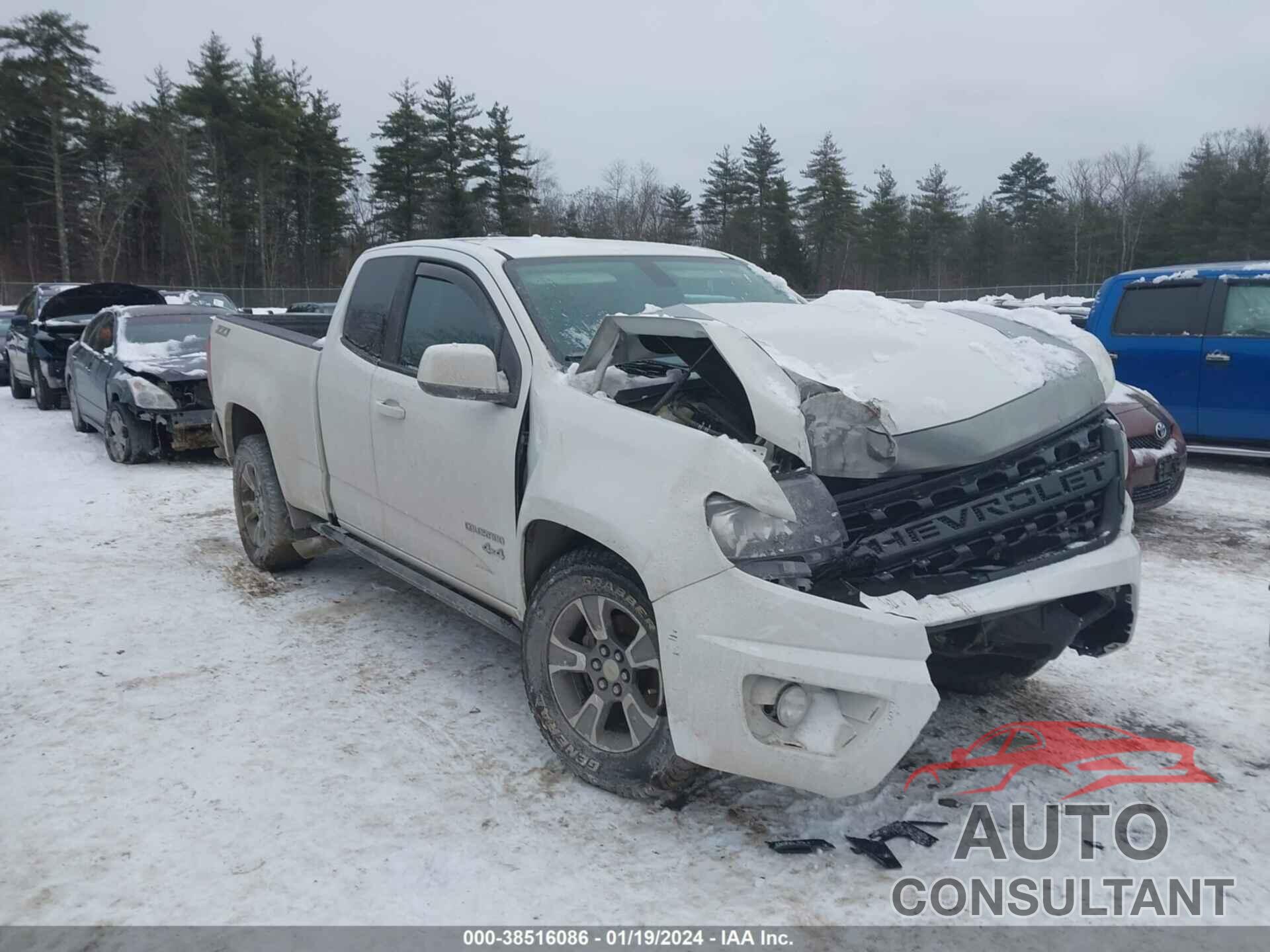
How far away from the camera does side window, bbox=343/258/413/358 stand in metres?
4.70

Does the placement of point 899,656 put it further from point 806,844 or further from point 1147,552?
point 1147,552

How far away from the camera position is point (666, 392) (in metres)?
3.36

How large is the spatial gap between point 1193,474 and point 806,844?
785cm

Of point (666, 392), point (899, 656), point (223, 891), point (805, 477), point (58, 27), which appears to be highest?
point (58, 27)

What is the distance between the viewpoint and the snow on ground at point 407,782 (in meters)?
2.81

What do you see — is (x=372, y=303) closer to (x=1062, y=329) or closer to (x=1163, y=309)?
(x=1062, y=329)

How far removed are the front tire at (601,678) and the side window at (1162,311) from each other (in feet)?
27.0

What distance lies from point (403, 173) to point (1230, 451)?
154 feet

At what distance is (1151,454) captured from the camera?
272 inches

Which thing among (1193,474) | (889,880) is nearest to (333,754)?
(889,880)

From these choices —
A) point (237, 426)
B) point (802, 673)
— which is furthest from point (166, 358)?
point (802, 673)

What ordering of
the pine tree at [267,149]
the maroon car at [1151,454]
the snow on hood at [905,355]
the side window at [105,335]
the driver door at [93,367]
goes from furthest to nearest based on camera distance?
the pine tree at [267,149]
the side window at [105,335]
the driver door at [93,367]
the maroon car at [1151,454]
the snow on hood at [905,355]

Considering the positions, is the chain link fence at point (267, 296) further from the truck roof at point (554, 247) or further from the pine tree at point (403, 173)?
the truck roof at point (554, 247)

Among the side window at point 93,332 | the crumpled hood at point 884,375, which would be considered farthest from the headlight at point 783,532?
the side window at point 93,332
